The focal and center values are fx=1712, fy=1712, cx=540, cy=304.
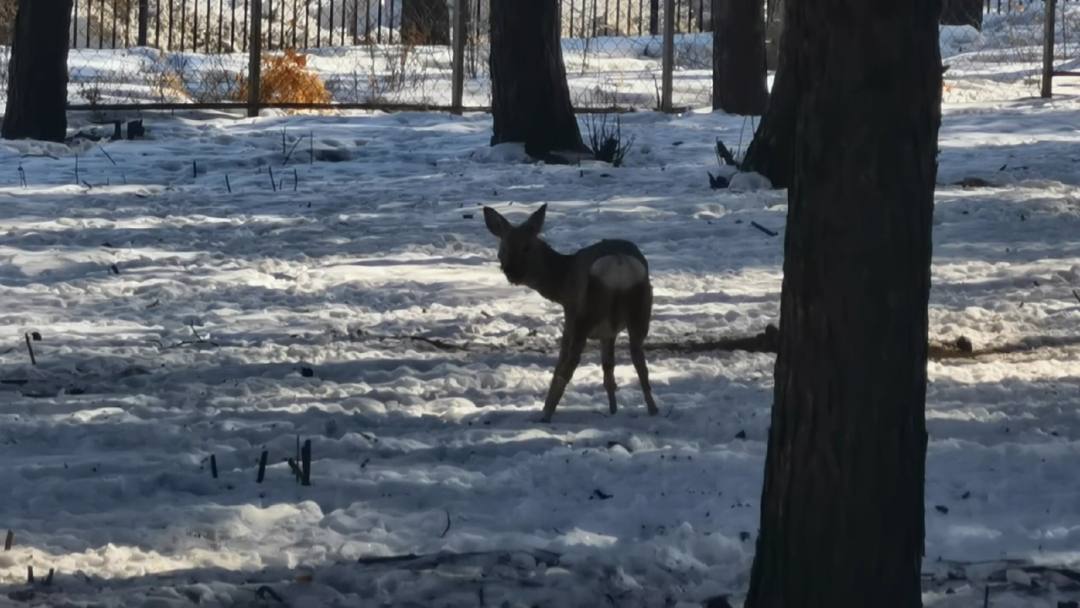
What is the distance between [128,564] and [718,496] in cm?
211

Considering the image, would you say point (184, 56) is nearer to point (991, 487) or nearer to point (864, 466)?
point (991, 487)

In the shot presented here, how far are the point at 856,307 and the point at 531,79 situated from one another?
11.1 meters

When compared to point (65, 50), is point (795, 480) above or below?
below

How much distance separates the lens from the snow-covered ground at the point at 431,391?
5305mm

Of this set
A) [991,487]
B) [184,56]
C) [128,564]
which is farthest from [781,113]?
[184,56]

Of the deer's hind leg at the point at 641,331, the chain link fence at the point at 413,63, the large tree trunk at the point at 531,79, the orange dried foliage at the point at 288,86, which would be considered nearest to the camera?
the deer's hind leg at the point at 641,331

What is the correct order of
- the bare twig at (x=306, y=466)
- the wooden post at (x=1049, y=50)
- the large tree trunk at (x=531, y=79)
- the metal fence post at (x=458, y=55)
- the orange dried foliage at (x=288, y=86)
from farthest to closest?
the wooden post at (x=1049, y=50) < the orange dried foliage at (x=288, y=86) < the metal fence post at (x=458, y=55) < the large tree trunk at (x=531, y=79) < the bare twig at (x=306, y=466)

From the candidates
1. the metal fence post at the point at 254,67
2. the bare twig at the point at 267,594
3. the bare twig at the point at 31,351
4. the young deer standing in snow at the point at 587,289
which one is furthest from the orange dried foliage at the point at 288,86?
the bare twig at the point at 267,594

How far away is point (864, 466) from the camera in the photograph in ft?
13.5

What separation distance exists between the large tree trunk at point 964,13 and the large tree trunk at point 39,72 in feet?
62.3

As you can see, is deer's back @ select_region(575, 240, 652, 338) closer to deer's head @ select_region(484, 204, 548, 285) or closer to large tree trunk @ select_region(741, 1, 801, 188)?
deer's head @ select_region(484, 204, 548, 285)

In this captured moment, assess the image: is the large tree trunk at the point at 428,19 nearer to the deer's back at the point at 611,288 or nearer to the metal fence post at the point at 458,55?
the metal fence post at the point at 458,55

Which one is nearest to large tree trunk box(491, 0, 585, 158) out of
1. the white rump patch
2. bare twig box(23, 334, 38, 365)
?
bare twig box(23, 334, 38, 365)

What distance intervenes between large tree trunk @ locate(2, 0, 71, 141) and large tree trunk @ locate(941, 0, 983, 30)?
18986 mm
